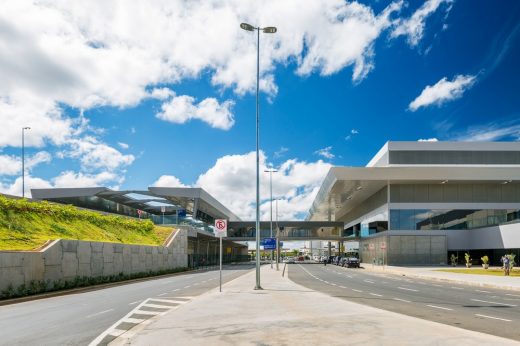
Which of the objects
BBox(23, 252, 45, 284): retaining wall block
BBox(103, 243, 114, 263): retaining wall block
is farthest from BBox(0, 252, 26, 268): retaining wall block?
BBox(103, 243, 114, 263): retaining wall block

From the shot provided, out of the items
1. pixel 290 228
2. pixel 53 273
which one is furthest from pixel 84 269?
pixel 290 228

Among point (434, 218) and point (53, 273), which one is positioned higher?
point (434, 218)

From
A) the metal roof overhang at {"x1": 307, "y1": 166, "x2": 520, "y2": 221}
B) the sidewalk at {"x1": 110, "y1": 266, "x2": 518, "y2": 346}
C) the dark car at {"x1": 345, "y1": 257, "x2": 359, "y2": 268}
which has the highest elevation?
the metal roof overhang at {"x1": 307, "y1": 166, "x2": 520, "y2": 221}

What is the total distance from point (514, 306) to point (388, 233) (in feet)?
153

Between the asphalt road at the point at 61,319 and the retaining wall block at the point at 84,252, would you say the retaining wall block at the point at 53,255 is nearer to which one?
the retaining wall block at the point at 84,252

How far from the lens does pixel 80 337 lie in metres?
10.2

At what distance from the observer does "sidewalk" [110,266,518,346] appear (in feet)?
28.3

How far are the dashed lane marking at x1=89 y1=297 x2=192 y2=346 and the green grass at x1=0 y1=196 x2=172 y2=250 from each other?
7.95 meters

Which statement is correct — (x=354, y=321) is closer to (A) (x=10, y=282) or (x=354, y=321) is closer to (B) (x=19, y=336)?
(B) (x=19, y=336)

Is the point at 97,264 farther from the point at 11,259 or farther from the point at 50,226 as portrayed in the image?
the point at 11,259

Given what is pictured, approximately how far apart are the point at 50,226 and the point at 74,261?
4.33m

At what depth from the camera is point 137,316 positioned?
13.5 m

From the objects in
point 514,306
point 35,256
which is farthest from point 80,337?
point 514,306

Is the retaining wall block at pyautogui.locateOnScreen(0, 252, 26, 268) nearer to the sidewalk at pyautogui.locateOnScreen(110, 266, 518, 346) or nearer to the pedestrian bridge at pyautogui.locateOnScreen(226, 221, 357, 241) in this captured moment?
the sidewalk at pyautogui.locateOnScreen(110, 266, 518, 346)
